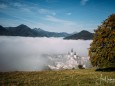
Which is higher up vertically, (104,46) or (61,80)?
(104,46)

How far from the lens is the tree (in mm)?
49938

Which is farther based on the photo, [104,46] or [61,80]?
[104,46]

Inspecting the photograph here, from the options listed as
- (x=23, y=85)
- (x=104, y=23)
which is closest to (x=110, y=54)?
(x=104, y=23)

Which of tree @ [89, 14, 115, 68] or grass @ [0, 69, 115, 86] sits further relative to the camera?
tree @ [89, 14, 115, 68]

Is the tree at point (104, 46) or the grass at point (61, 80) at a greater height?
the tree at point (104, 46)

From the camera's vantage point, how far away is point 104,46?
169ft

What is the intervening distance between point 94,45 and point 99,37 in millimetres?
2643

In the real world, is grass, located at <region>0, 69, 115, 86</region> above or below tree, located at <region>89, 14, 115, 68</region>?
below

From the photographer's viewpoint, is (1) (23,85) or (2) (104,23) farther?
(2) (104,23)

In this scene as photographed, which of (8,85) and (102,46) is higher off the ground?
(102,46)

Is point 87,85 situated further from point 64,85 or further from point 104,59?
point 104,59

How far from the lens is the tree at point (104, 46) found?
164 ft

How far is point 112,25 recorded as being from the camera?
5150 cm

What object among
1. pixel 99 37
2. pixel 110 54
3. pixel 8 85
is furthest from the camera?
pixel 99 37
